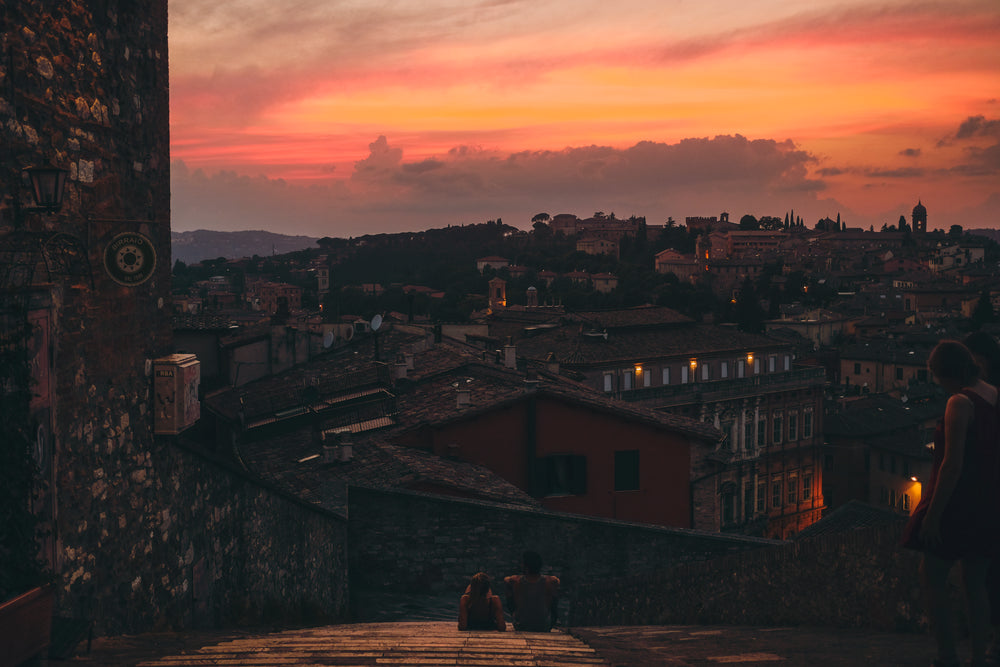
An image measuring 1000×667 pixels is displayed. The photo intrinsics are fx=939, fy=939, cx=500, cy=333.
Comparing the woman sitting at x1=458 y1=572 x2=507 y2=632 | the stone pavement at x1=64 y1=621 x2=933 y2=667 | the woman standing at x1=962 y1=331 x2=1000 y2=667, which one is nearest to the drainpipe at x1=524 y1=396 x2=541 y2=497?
the woman sitting at x1=458 y1=572 x2=507 y2=632

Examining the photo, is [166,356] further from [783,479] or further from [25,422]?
[783,479]

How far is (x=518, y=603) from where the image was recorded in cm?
845

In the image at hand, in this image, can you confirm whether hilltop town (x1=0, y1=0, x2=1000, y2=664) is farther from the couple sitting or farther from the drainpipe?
the couple sitting

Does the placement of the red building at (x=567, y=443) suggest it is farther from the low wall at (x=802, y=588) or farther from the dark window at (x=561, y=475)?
the low wall at (x=802, y=588)

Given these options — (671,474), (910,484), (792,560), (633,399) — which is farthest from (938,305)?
(792,560)

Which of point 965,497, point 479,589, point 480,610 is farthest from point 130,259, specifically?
point 965,497

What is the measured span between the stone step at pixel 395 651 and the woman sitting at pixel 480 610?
58cm

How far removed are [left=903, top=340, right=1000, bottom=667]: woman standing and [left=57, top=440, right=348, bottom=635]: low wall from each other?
5.75 m

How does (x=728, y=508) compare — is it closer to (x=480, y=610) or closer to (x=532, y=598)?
(x=532, y=598)

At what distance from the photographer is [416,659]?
245 inches

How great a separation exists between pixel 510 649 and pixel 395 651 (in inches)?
32.8

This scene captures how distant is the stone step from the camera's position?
20.0 ft

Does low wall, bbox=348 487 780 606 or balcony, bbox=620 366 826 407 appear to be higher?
low wall, bbox=348 487 780 606

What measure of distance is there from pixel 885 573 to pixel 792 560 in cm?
140
